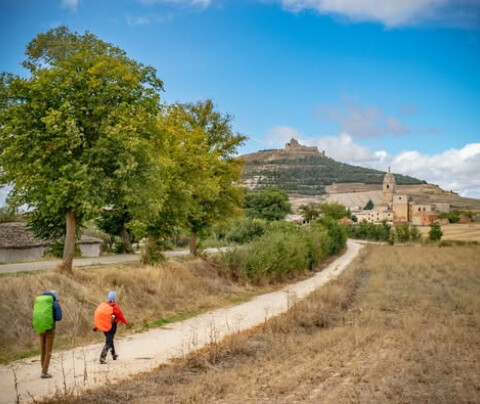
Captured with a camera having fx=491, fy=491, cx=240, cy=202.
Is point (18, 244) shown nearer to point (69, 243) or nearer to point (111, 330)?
point (69, 243)

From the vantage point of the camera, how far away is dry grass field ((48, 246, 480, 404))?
9820mm

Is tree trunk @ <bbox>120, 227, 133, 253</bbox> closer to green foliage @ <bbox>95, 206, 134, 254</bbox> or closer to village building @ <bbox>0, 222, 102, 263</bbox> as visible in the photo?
Answer: green foliage @ <bbox>95, 206, 134, 254</bbox>

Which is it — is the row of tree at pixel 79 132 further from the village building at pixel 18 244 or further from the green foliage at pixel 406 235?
the green foliage at pixel 406 235

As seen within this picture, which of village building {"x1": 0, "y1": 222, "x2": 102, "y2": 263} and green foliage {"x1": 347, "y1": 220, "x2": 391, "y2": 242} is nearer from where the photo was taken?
village building {"x1": 0, "y1": 222, "x2": 102, "y2": 263}

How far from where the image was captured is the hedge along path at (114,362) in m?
10.5

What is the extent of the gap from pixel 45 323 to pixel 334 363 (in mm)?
7040

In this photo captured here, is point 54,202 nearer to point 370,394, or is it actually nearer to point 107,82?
point 107,82

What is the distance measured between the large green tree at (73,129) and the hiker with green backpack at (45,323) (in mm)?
5766

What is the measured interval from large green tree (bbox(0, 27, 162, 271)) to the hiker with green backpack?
18.9 feet

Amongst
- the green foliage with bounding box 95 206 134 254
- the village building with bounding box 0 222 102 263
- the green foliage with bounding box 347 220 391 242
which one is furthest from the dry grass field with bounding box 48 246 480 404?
the green foliage with bounding box 347 220 391 242

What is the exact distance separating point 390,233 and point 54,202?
117357mm

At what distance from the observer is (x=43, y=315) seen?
451 inches

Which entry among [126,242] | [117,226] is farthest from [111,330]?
[117,226]

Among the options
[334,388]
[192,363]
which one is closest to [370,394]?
[334,388]
